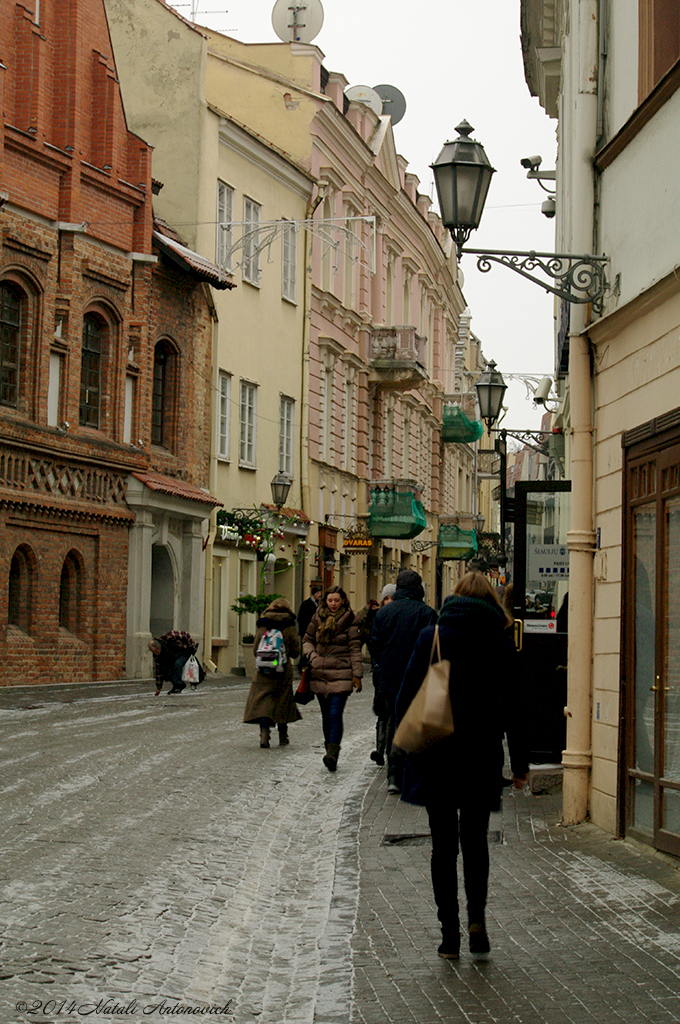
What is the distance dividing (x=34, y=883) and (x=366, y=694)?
21.1m

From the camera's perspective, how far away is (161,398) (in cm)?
3130

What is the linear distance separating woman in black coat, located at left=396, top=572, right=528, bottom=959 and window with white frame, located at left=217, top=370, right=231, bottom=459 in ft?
88.6

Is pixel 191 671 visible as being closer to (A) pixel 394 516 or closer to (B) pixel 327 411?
(B) pixel 327 411

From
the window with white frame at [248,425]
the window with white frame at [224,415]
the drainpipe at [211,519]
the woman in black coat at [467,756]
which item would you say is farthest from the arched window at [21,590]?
the woman in black coat at [467,756]

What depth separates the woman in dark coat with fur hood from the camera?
16141mm

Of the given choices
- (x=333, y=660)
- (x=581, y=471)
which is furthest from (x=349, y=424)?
(x=581, y=471)

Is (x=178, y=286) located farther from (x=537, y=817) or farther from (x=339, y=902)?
(x=339, y=902)

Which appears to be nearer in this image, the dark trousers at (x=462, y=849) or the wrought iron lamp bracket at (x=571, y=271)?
the dark trousers at (x=462, y=849)

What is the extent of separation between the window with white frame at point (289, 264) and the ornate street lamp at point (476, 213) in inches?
1051

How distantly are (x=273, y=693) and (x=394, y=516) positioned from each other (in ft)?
93.3

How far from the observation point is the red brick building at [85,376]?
83.8ft

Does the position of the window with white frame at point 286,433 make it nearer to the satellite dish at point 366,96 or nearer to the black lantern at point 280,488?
the black lantern at point 280,488

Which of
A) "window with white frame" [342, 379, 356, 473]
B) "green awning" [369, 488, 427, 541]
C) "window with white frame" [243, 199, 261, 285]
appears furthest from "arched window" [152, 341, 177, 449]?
"green awning" [369, 488, 427, 541]

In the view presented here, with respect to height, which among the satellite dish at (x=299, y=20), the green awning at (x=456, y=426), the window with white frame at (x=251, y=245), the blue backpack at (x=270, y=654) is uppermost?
the satellite dish at (x=299, y=20)
